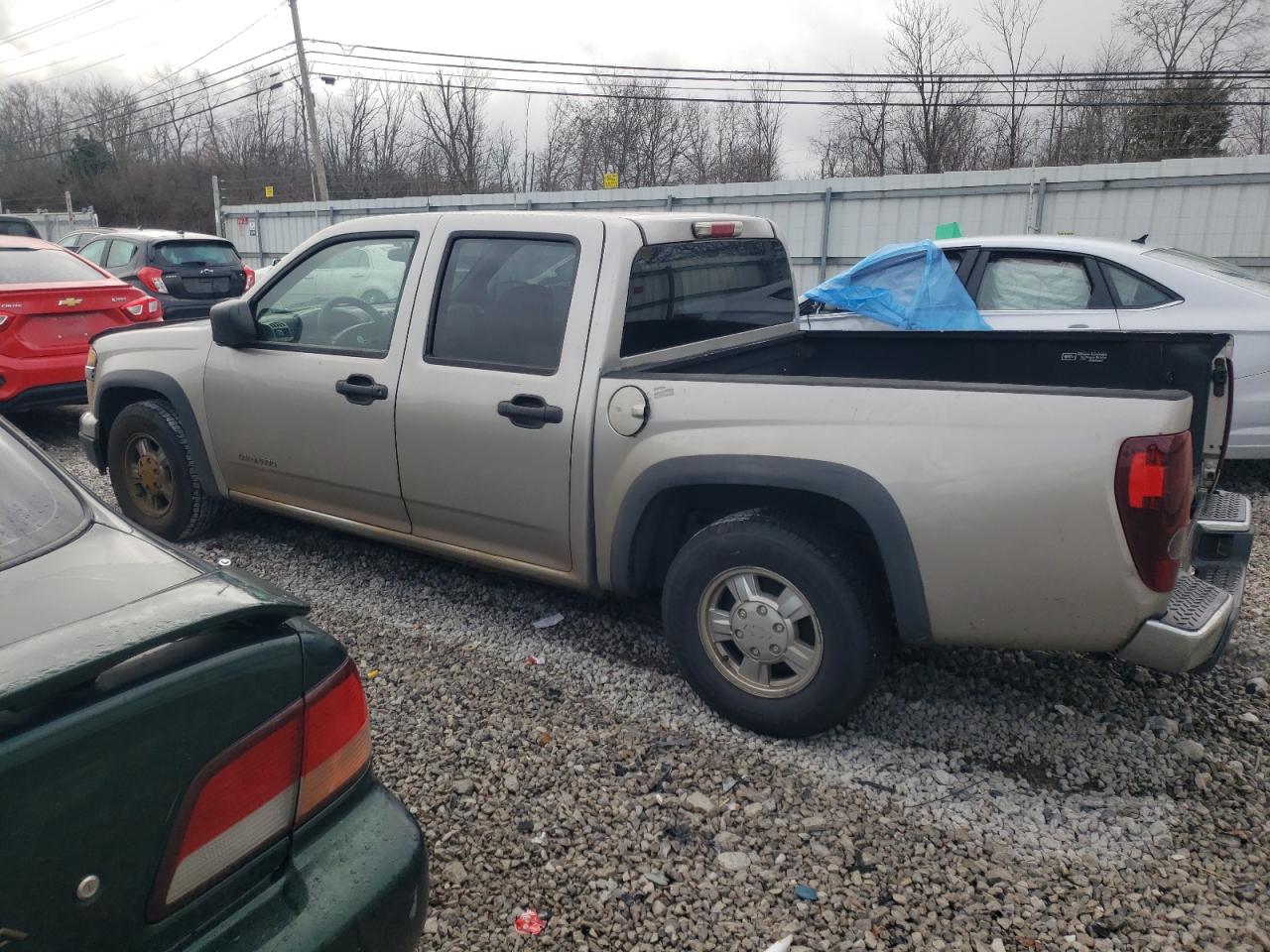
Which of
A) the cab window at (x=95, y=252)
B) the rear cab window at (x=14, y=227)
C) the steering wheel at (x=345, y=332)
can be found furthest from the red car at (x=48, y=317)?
the rear cab window at (x=14, y=227)

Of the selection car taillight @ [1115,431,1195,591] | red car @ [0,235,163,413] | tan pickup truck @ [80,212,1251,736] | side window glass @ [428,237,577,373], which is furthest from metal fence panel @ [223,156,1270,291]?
car taillight @ [1115,431,1195,591]

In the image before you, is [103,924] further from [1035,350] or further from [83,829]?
[1035,350]

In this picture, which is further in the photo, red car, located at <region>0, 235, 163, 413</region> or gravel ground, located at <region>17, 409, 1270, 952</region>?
red car, located at <region>0, 235, 163, 413</region>

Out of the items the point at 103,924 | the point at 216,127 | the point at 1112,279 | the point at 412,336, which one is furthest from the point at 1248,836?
the point at 216,127

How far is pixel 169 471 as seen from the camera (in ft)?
16.4

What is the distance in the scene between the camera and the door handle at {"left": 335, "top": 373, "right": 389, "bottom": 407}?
12.9 ft

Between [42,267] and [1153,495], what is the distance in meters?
8.83

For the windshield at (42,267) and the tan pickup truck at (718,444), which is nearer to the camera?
the tan pickup truck at (718,444)

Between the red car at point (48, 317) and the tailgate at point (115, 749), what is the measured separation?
7.29 m

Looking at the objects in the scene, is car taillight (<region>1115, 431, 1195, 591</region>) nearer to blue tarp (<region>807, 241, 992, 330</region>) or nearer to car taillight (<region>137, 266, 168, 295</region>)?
blue tarp (<region>807, 241, 992, 330</region>)

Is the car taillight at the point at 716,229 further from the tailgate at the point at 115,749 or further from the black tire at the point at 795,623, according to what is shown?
the tailgate at the point at 115,749

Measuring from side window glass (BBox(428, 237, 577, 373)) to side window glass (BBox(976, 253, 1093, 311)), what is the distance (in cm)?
400

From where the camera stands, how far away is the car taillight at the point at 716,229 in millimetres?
3834

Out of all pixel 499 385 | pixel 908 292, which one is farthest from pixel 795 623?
pixel 908 292
